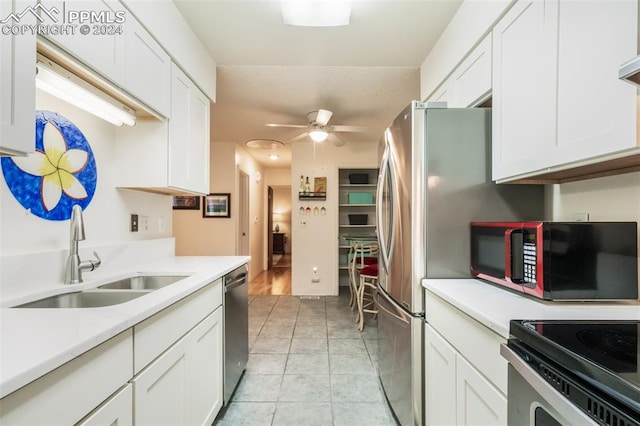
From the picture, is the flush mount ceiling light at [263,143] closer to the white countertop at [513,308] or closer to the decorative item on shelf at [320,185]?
the decorative item on shelf at [320,185]

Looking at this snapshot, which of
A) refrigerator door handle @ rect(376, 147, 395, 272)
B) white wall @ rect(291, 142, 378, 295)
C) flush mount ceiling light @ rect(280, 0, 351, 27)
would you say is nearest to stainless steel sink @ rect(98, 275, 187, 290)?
refrigerator door handle @ rect(376, 147, 395, 272)

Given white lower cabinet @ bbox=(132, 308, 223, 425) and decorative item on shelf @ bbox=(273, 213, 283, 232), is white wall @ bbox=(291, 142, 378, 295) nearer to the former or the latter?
white lower cabinet @ bbox=(132, 308, 223, 425)

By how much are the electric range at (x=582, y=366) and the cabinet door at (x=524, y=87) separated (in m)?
0.63

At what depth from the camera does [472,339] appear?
0.99 metres

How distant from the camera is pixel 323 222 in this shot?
441 cm

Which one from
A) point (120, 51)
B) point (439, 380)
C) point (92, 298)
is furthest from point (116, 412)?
point (120, 51)

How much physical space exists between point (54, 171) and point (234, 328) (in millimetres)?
1312

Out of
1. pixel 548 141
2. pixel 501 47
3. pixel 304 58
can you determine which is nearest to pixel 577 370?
pixel 548 141

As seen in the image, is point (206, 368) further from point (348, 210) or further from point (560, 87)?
point (348, 210)

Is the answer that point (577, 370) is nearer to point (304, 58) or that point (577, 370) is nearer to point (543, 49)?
point (543, 49)

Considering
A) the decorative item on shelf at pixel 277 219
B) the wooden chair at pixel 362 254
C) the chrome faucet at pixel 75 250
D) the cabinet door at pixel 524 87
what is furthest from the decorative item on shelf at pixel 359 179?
the decorative item on shelf at pixel 277 219

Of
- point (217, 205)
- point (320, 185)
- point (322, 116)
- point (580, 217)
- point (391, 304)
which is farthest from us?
point (320, 185)

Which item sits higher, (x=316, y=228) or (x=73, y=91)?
(x=73, y=91)

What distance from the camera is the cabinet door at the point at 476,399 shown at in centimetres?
85
